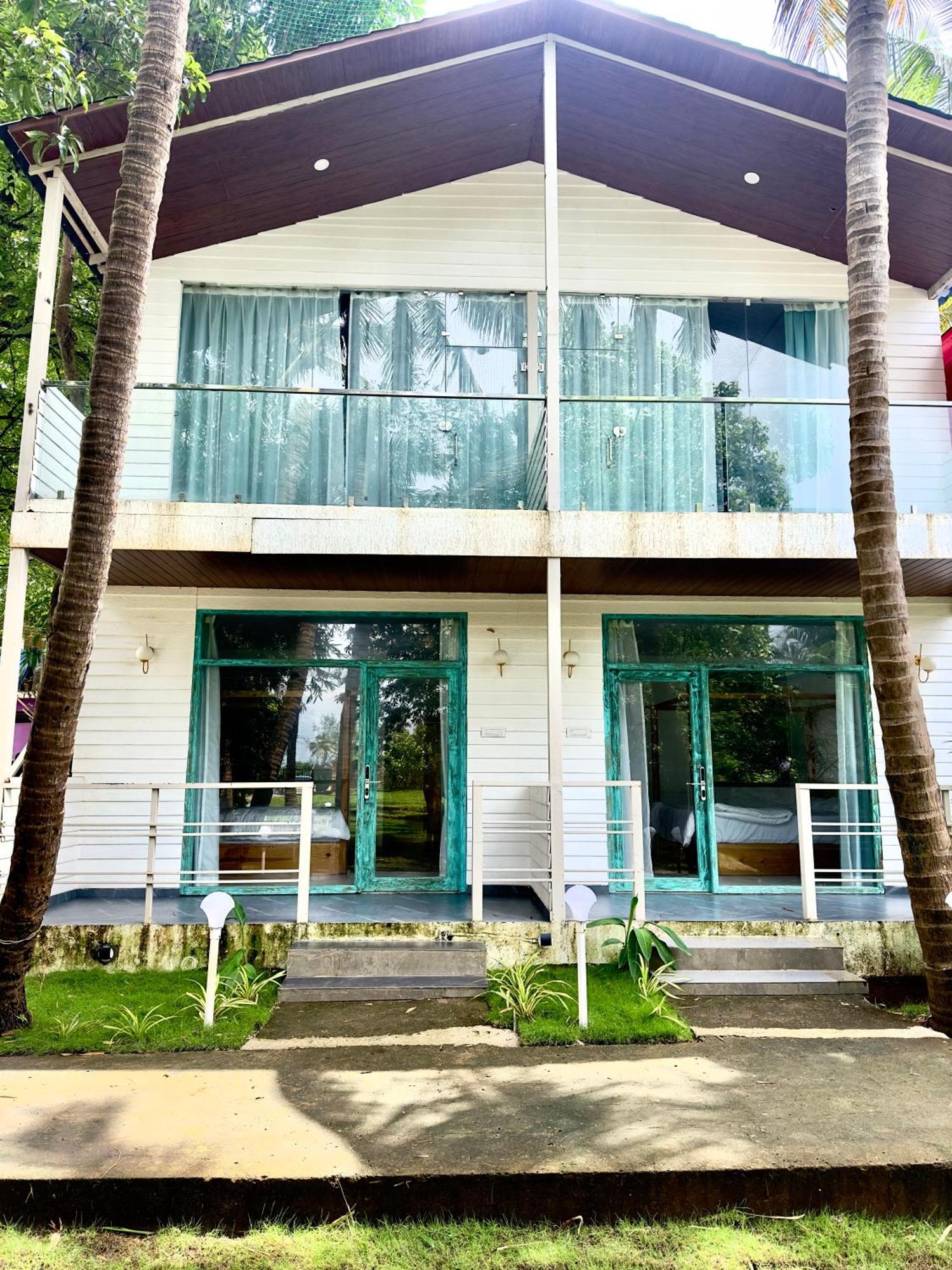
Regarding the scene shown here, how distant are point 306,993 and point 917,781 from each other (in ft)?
13.9

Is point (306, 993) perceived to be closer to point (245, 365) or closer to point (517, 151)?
point (245, 365)

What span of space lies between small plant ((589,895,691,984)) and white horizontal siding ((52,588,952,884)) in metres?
1.60

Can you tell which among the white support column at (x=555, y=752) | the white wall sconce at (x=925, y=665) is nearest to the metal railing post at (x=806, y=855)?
the white support column at (x=555, y=752)

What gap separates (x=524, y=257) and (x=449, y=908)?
651 centimetres

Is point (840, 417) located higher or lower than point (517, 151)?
lower

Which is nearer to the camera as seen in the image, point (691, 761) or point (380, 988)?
point (380, 988)

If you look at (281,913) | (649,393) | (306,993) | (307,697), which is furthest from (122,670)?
(649,393)

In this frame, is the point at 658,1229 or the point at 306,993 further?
the point at 306,993

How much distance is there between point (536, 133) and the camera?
28.7ft

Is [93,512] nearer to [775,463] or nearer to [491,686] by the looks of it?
[491,686]

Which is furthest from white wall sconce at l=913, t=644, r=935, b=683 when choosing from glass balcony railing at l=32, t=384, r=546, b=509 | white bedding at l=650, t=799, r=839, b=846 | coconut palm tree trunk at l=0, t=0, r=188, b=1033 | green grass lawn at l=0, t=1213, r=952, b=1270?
coconut palm tree trunk at l=0, t=0, r=188, b=1033

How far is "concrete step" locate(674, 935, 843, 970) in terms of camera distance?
6.27m

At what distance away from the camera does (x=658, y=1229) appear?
10.6 feet

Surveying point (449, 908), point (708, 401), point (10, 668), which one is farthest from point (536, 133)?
point (449, 908)
